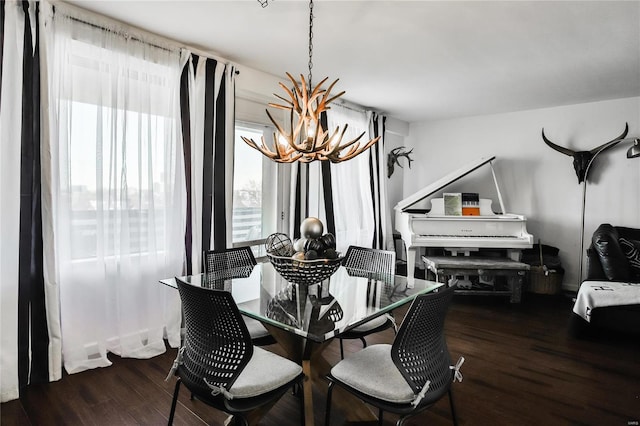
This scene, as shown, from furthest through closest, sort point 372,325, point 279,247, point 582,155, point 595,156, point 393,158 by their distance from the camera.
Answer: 1. point 393,158
2. point 582,155
3. point 595,156
4. point 372,325
5. point 279,247

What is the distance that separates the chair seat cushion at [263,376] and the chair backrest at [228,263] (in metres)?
0.80

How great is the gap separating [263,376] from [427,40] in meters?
2.59

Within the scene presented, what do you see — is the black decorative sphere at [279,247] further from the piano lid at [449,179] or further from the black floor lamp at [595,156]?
the black floor lamp at [595,156]

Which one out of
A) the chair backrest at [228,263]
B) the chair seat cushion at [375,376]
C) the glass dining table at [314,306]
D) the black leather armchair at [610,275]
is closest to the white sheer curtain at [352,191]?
the chair backrest at [228,263]

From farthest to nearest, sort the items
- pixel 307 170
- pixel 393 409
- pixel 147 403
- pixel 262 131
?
pixel 307 170, pixel 262 131, pixel 147 403, pixel 393 409

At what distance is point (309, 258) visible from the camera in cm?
194

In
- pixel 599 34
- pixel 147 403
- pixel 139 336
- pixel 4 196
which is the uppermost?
pixel 599 34

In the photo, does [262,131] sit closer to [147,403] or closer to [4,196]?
[4,196]

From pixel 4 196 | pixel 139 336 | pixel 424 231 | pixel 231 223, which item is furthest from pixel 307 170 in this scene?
pixel 4 196

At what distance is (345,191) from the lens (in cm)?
480

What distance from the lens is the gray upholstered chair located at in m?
2.21

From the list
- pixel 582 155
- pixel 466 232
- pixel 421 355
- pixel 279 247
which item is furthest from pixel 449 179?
pixel 421 355

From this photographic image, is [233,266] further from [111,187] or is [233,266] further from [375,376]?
[375,376]

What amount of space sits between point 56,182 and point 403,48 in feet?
8.86
